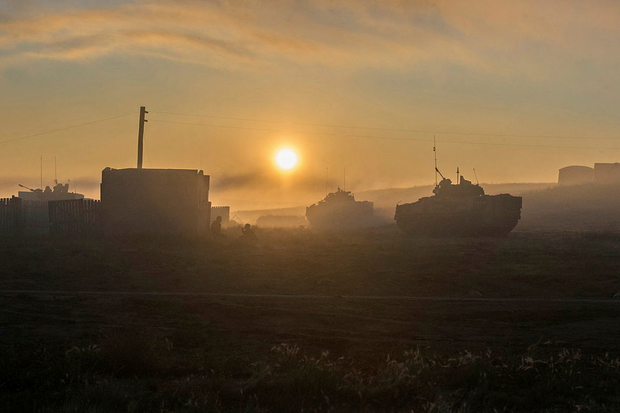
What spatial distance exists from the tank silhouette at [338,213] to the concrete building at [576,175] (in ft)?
Answer: 124

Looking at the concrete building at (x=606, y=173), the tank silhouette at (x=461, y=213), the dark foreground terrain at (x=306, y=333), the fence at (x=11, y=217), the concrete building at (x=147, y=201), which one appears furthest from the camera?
the concrete building at (x=606, y=173)

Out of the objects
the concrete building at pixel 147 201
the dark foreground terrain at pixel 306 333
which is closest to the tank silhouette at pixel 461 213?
the dark foreground terrain at pixel 306 333

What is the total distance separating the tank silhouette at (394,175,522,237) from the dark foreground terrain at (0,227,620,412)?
14555 mm

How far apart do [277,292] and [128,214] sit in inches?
628

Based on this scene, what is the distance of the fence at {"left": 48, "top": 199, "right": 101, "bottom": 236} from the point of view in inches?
1287

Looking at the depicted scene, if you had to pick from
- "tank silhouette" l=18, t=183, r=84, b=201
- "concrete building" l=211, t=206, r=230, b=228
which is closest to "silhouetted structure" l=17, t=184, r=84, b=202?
"tank silhouette" l=18, t=183, r=84, b=201

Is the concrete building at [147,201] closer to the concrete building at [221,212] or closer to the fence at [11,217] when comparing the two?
the fence at [11,217]

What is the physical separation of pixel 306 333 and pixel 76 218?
2352cm

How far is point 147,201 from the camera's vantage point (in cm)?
3194

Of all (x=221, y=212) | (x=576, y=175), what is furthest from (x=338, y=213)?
(x=576, y=175)

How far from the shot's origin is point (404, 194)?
15975 centimetres

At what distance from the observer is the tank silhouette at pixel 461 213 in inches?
1581

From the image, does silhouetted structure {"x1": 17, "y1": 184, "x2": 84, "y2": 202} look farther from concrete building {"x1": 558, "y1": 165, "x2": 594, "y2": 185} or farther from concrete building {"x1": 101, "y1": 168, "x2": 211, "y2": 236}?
concrete building {"x1": 558, "y1": 165, "x2": 594, "y2": 185}

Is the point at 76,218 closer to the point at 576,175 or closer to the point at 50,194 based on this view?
the point at 50,194
